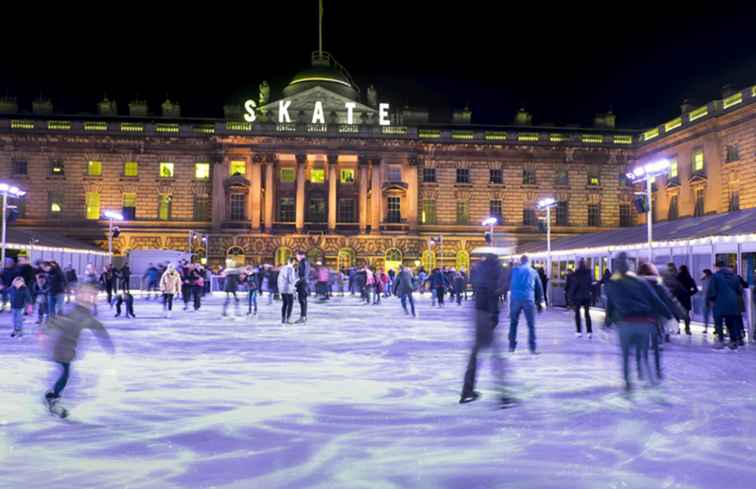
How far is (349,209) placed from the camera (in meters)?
58.1

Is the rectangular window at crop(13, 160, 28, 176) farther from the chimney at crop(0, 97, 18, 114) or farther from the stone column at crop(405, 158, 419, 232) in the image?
the stone column at crop(405, 158, 419, 232)

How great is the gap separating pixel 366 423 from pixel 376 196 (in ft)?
164

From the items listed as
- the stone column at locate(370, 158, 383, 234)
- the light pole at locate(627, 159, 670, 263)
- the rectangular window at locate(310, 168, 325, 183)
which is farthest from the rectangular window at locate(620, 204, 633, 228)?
the light pole at locate(627, 159, 670, 263)

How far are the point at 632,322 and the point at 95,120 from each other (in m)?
58.2

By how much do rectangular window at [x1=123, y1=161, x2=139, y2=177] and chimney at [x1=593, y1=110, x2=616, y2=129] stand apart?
45000 millimetres

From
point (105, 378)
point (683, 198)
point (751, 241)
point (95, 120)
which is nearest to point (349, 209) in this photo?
point (95, 120)

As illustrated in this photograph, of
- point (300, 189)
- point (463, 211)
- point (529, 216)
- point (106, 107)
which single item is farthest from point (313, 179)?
point (106, 107)

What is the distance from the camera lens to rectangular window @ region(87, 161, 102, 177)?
56.0 metres

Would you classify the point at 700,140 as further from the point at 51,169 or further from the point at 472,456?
the point at 51,169

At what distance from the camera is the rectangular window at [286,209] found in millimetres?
57188

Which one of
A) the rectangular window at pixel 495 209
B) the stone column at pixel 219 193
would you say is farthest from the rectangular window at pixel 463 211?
the stone column at pixel 219 193

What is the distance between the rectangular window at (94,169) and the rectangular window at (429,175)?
1136 inches

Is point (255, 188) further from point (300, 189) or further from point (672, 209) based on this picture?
point (672, 209)

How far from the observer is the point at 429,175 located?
5806 cm
